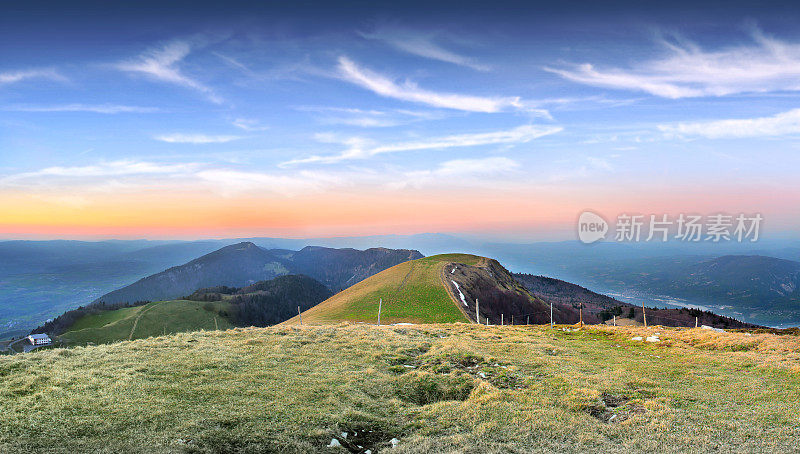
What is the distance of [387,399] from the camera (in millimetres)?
14336

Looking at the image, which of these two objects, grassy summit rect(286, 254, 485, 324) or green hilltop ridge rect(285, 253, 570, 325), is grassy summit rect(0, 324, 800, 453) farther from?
grassy summit rect(286, 254, 485, 324)

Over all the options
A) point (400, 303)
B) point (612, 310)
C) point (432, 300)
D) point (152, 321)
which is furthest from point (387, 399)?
point (152, 321)

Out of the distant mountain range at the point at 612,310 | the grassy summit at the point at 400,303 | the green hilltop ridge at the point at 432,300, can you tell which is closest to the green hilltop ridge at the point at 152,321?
the grassy summit at the point at 400,303

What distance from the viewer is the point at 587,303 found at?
161375 millimetres

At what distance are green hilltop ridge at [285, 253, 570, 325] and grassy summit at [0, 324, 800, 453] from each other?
34738 mm

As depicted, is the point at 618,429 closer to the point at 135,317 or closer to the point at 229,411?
the point at 229,411

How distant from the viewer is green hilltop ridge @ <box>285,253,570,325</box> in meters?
60.7

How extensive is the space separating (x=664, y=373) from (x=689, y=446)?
8.74m

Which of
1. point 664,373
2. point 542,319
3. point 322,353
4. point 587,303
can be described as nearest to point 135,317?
point 542,319

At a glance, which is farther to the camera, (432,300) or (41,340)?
(41,340)

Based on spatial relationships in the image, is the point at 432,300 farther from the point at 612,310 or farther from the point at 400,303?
the point at 612,310

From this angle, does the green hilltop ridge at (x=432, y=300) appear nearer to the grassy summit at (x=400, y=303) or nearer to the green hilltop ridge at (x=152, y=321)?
the grassy summit at (x=400, y=303)

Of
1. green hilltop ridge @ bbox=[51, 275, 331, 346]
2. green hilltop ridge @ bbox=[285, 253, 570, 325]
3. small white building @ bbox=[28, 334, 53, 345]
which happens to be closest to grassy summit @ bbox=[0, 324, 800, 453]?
green hilltop ridge @ bbox=[285, 253, 570, 325]

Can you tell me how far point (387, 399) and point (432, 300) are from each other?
55192 millimetres
